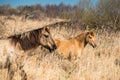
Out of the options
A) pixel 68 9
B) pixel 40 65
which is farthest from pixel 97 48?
pixel 68 9

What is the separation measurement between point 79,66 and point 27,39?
1.72m

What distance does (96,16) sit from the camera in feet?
72.1

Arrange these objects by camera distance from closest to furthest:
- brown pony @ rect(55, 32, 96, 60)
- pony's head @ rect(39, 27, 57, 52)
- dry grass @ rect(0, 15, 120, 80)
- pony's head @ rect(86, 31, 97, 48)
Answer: dry grass @ rect(0, 15, 120, 80) → pony's head @ rect(39, 27, 57, 52) → brown pony @ rect(55, 32, 96, 60) → pony's head @ rect(86, 31, 97, 48)

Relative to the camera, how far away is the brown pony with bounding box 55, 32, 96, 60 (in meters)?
11.4

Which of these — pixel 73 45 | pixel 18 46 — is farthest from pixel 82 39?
pixel 18 46

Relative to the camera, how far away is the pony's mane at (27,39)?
8113 millimetres

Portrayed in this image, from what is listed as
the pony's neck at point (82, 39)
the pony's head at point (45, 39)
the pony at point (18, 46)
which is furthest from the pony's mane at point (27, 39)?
the pony's neck at point (82, 39)

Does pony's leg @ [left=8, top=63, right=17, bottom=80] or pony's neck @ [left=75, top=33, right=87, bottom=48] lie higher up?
pony's leg @ [left=8, top=63, right=17, bottom=80]

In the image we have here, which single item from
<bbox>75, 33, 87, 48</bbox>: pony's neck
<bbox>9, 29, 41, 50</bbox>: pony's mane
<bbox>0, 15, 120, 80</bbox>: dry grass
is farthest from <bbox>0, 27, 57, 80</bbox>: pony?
<bbox>75, 33, 87, 48</bbox>: pony's neck

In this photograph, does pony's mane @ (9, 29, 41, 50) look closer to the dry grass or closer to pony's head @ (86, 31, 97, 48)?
the dry grass

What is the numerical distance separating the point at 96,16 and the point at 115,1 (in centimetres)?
167

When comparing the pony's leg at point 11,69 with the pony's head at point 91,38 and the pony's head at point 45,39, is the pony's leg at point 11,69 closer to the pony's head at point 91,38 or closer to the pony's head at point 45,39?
the pony's head at point 45,39

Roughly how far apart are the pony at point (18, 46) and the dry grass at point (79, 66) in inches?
11.3

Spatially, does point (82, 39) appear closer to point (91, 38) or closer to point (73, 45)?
point (91, 38)
